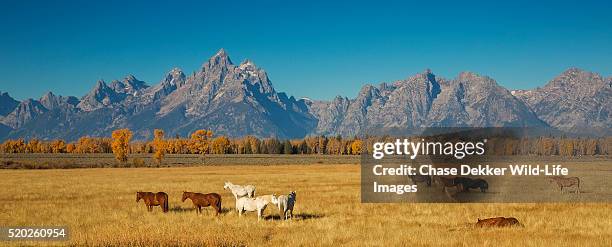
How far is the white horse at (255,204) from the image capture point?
2225 cm

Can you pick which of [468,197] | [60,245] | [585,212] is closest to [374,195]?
[468,197]

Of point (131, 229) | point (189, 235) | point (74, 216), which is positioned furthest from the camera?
point (74, 216)

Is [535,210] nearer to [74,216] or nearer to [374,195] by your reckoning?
[374,195]

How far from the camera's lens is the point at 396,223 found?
72.4 ft

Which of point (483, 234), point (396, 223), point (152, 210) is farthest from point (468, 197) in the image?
point (152, 210)

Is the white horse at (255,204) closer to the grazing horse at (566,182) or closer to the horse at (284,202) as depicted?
the horse at (284,202)

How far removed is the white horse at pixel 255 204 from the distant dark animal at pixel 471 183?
12.7 m

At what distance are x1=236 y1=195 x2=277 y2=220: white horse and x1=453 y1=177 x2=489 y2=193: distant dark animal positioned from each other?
12.7m

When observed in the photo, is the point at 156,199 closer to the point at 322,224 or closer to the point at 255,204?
the point at 255,204

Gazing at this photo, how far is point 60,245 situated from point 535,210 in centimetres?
2045

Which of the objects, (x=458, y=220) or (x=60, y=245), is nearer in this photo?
(x=60, y=245)

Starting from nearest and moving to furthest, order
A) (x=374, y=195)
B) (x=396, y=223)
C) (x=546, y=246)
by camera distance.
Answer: (x=546, y=246) → (x=396, y=223) → (x=374, y=195)

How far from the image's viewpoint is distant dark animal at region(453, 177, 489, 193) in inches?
1196

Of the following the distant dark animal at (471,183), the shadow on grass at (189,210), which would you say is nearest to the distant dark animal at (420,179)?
the distant dark animal at (471,183)
